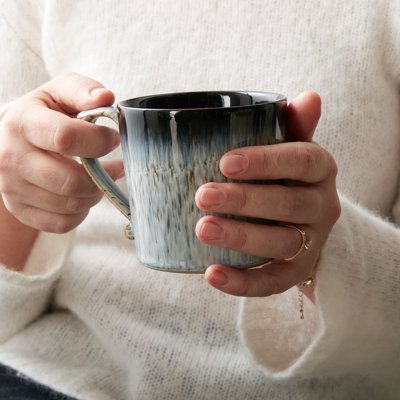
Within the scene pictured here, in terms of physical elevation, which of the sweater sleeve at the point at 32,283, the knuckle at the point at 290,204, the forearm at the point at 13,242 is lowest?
the sweater sleeve at the point at 32,283

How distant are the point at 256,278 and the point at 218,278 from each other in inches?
2.5

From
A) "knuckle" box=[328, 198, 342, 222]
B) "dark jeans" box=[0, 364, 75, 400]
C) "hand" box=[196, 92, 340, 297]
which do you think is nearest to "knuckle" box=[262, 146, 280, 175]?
"hand" box=[196, 92, 340, 297]

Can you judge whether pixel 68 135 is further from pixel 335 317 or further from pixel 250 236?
pixel 335 317

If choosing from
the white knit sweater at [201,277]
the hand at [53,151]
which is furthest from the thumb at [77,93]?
the white knit sweater at [201,277]

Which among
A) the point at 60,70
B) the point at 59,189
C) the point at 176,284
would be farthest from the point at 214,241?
the point at 60,70

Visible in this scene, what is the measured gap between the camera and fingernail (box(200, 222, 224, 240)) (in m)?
0.50

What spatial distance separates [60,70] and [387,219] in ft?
1.66

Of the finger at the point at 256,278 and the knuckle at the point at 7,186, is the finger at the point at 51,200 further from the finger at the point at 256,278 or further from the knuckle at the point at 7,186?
the finger at the point at 256,278

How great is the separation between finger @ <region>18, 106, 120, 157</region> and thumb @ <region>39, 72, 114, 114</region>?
0.03m

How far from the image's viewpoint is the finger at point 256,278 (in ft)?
1.74

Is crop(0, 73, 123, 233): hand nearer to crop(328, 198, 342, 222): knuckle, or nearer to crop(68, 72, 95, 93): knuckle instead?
crop(68, 72, 95, 93): knuckle

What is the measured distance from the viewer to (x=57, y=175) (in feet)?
2.06

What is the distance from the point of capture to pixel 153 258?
21.3 inches

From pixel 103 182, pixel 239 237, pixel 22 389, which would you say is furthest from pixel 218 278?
pixel 22 389
